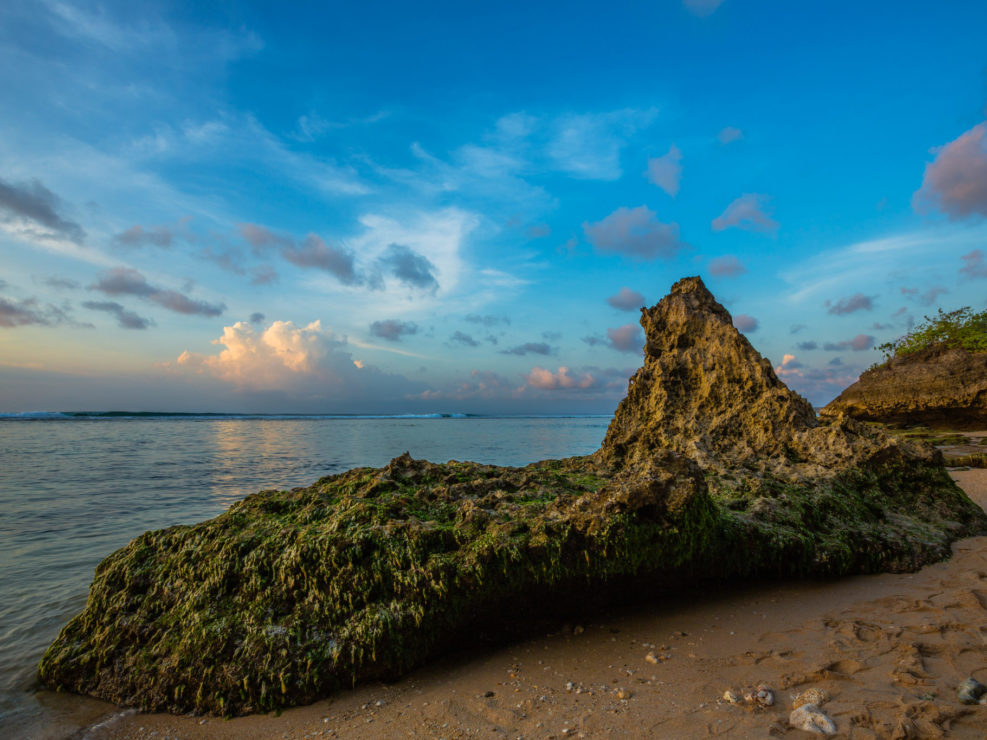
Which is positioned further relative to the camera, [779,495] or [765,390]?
[765,390]

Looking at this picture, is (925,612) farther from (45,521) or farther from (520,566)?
(45,521)

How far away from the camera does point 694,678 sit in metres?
3.23

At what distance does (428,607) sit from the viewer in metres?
3.65

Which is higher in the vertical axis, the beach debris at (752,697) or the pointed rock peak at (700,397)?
the pointed rock peak at (700,397)

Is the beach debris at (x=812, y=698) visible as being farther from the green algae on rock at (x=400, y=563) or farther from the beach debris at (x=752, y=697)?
the green algae on rock at (x=400, y=563)

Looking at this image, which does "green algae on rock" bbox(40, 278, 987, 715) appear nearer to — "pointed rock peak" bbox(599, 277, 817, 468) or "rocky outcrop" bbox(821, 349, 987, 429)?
"pointed rock peak" bbox(599, 277, 817, 468)

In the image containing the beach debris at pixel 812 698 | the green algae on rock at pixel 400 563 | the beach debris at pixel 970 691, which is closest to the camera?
the beach debris at pixel 970 691

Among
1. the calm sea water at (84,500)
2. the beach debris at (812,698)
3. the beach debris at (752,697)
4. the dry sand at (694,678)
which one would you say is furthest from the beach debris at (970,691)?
the calm sea water at (84,500)

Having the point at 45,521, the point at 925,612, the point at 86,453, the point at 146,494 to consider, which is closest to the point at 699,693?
the point at 925,612

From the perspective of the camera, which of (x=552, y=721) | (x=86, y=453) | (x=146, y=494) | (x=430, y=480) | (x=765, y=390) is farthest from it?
(x=86, y=453)

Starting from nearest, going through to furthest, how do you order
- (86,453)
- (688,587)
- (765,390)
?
(688,587) < (765,390) < (86,453)

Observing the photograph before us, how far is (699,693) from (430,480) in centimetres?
323

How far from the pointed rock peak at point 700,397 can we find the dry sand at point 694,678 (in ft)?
8.30

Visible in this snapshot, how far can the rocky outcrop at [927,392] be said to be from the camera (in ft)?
61.5
